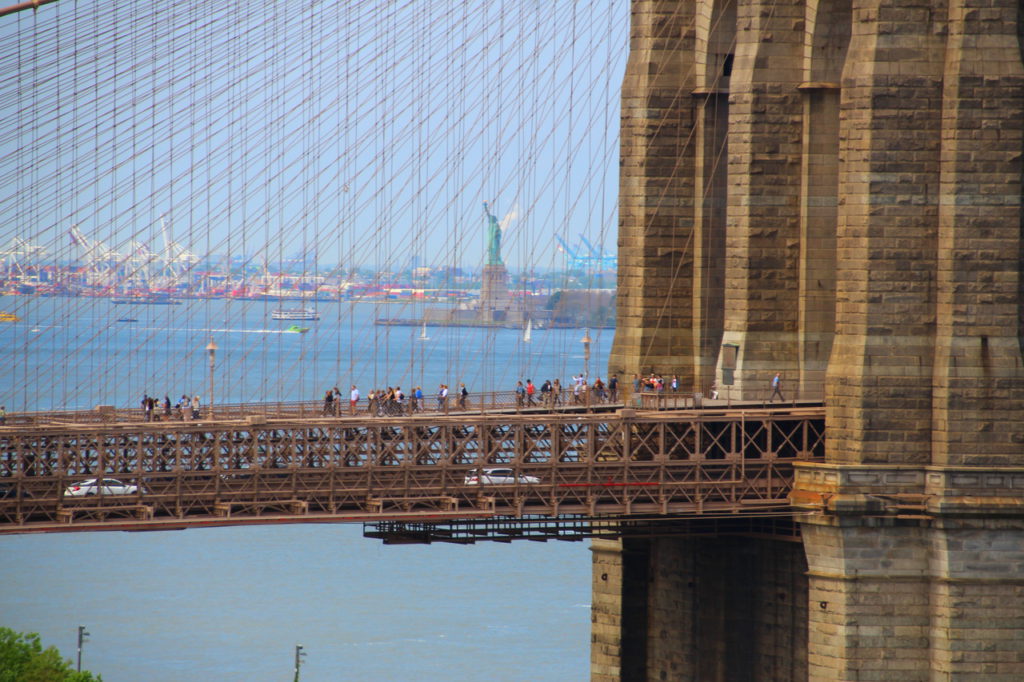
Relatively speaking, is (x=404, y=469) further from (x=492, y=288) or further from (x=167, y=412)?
(x=492, y=288)

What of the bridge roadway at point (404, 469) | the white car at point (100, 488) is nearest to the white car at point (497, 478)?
the bridge roadway at point (404, 469)

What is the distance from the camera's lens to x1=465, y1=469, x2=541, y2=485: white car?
2330 inches

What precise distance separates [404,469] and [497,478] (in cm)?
606

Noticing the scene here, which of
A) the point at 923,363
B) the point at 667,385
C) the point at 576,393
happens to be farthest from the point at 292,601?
the point at 923,363

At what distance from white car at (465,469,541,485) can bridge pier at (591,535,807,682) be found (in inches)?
336

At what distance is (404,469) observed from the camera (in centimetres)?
5769

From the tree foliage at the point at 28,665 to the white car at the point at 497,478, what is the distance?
540 inches

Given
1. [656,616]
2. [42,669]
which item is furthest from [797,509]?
[42,669]

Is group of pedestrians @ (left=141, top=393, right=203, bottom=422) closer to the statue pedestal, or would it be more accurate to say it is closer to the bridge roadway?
the bridge roadway

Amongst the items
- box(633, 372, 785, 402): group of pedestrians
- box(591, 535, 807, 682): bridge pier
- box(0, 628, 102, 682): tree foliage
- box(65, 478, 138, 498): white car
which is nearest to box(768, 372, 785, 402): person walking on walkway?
box(633, 372, 785, 402): group of pedestrians

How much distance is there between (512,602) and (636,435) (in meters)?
65.3

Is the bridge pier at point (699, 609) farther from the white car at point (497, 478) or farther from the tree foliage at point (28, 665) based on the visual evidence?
the tree foliage at point (28, 665)

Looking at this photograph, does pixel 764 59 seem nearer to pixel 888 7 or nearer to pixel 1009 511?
pixel 888 7

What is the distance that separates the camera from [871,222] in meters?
59.8
